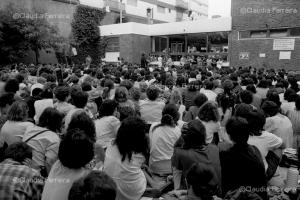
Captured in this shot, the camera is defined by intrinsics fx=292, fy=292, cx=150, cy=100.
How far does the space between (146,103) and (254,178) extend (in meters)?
2.88

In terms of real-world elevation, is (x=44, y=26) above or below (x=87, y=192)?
above

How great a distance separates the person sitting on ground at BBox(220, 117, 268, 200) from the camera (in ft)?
9.73

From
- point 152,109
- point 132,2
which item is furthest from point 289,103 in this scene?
point 132,2

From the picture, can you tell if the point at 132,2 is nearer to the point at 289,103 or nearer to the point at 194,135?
the point at 289,103

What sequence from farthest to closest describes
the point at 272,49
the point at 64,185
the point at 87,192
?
the point at 272,49 < the point at 64,185 < the point at 87,192

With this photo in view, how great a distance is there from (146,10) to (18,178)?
31753 mm

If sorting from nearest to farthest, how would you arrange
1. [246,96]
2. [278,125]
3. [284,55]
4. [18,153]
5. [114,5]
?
[18,153] → [278,125] → [246,96] → [284,55] → [114,5]

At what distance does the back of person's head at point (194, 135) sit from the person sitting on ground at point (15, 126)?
2.22 metres

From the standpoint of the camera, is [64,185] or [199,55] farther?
[199,55]

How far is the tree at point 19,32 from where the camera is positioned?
734 inches

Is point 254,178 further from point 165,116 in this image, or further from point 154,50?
point 154,50

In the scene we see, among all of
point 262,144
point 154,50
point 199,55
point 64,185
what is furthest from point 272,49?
point 64,185

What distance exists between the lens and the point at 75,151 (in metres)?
2.51

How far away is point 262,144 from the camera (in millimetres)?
3641
